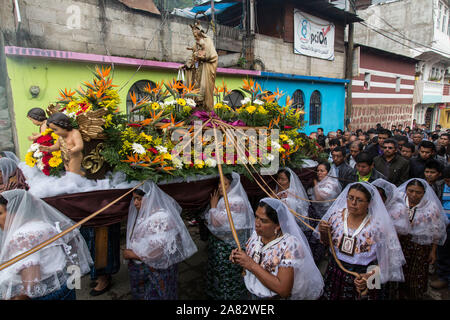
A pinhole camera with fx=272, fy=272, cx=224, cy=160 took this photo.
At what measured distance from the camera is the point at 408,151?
4637 millimetres

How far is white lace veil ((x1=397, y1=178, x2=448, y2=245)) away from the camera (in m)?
2.99

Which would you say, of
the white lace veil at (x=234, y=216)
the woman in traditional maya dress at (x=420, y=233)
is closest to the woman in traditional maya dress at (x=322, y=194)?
the woman in traditional maya dress at (x=420, y=233)

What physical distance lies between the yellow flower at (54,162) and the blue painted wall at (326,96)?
29.7 ft

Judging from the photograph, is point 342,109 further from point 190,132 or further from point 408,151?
point 190,132

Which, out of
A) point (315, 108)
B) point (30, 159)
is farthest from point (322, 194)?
point (315, 108)

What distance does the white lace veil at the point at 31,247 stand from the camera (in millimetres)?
1875

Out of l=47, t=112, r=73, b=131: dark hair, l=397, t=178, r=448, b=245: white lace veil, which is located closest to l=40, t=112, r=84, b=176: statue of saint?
l=47, t=112, r=73, b=131: dark hair

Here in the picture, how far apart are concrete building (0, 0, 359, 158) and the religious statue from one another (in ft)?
1.82

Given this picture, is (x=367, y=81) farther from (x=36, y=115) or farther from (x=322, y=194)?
(x=36, y=115)

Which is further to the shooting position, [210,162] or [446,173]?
[446,173]

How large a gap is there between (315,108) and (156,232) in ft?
37.9

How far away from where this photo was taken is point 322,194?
3.77 m

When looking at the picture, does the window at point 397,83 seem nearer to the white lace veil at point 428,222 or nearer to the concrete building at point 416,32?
the concrete building at point 416,32

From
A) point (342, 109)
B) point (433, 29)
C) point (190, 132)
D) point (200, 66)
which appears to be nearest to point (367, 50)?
point (342, 109)
